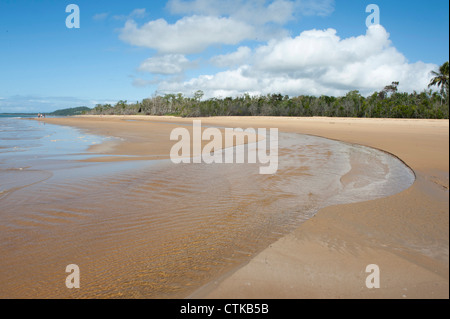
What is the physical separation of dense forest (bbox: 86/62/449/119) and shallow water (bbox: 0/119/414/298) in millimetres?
8439

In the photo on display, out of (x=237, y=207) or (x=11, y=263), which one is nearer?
→ (x=11, y=263)

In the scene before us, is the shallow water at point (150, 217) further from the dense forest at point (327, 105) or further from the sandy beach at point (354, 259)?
the dense forest at point (327, 105)

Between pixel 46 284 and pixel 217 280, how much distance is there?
5.19 ft

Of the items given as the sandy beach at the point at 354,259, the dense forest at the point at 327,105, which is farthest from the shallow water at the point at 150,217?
the dense forest at the point at 327,105

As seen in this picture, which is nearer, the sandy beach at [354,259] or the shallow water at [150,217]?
the sandy beach at [354,259]

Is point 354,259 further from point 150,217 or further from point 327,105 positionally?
point 327,105

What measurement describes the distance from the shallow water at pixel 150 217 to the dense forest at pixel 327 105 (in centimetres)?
844

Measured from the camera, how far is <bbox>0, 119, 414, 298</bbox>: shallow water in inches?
101

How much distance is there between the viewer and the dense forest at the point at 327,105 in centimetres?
2473

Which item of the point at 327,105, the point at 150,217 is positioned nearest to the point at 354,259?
the point at 150,217

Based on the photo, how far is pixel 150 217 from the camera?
405 cm
